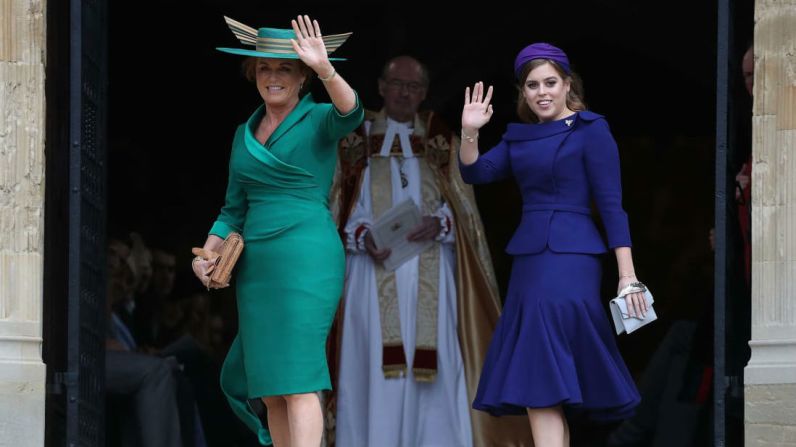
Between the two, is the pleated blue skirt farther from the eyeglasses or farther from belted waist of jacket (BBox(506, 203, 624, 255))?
the eyeglasses

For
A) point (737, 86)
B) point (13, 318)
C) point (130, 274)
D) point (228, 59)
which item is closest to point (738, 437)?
point (737, 86)

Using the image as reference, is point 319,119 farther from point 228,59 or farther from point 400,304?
point 228,59

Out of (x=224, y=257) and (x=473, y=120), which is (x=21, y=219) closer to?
(x=224, y=257)

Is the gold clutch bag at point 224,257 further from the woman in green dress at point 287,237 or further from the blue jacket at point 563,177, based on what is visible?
the blue jacket at point 563,177

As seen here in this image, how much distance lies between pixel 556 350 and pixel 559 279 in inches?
11.7

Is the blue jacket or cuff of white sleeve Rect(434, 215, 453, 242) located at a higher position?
the blue jacket

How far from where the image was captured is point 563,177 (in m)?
9.38

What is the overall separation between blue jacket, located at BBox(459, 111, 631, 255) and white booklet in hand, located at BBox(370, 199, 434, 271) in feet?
7.52

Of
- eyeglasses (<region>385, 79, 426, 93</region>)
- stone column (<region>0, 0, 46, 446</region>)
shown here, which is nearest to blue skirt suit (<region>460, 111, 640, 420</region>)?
stone column (<region>0, 0, 46, 446</region>)

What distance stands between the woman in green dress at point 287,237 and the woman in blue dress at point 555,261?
0.67m

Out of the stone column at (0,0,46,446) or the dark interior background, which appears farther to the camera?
the dark interior background

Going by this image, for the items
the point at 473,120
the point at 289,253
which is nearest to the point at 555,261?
the point at 473,120

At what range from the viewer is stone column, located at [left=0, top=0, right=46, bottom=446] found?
9.96 m

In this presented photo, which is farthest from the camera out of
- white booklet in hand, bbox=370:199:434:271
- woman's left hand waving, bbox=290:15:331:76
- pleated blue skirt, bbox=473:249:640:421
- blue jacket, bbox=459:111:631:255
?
white booklet in hand, bbox=370:199:434:271
